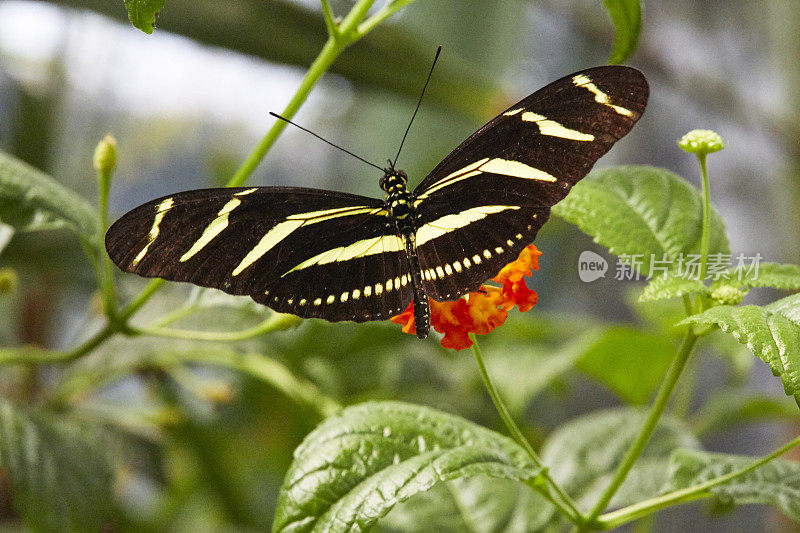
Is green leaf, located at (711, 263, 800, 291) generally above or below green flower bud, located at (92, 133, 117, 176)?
below

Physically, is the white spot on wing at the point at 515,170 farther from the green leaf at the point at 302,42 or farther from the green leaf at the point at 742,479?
the green leaf at the point at 302,42

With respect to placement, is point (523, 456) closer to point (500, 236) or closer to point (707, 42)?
point (500, 236)

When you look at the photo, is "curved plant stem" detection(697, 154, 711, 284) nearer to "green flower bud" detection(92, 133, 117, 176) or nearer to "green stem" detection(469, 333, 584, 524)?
"green stem" detection(469, 333, 584, 524)

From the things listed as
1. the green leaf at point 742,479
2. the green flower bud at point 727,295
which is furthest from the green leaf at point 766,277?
the green leaf at point 742,479

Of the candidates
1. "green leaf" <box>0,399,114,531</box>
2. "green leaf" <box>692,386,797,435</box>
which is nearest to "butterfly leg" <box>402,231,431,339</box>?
"green leaf" <box>0,399,114,531</box>

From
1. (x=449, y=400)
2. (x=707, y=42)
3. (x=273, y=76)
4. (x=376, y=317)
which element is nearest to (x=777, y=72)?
(x=707, y=42)
